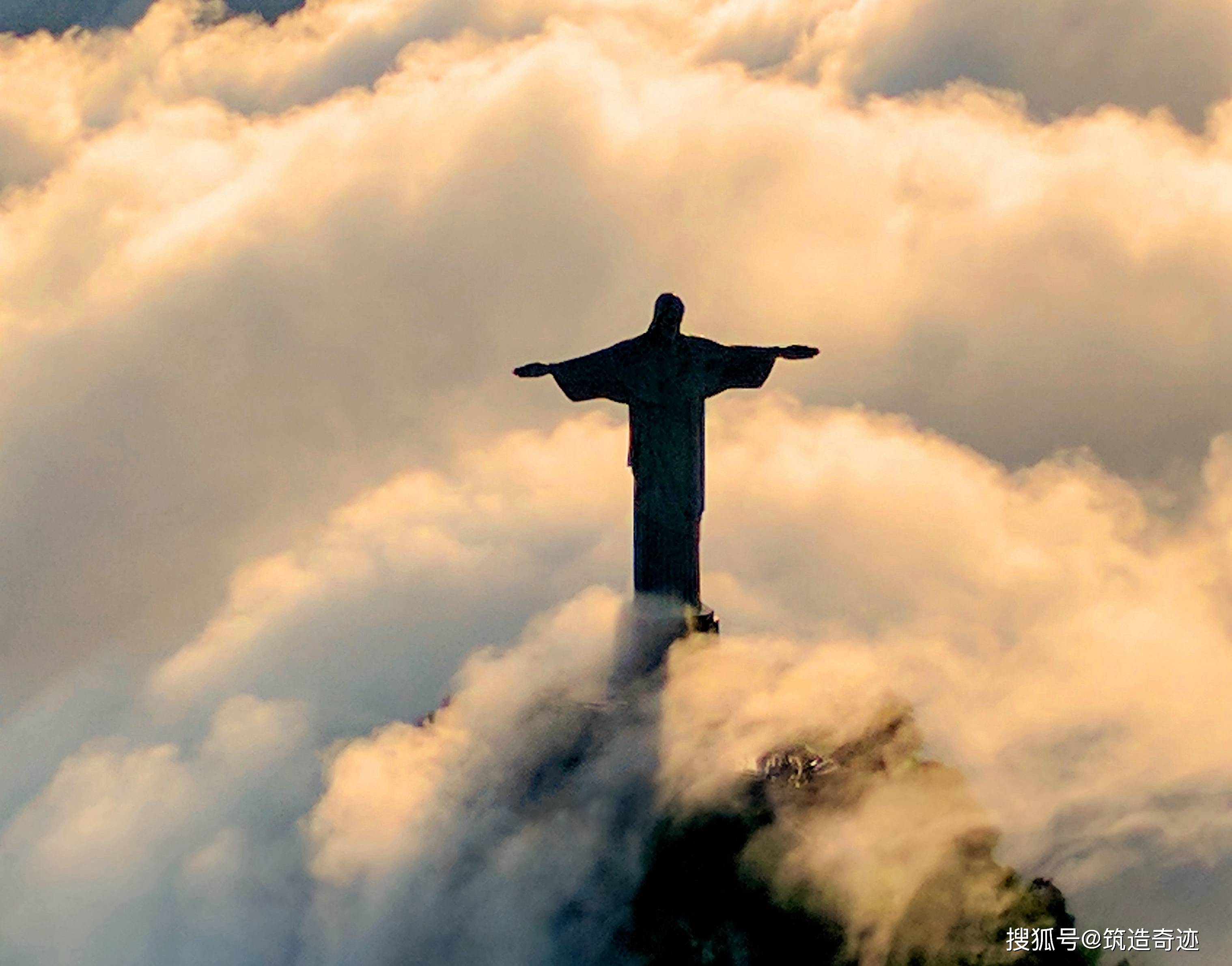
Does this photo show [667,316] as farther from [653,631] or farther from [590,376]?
[653,631]

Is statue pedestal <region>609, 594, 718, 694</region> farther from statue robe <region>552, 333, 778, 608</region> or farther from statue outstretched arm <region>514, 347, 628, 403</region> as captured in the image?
statue outstretched arm <region>514, 347, 628, 403</region>

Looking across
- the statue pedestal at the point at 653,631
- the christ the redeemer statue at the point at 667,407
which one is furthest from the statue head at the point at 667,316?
the statue pedestal at the point at 653,631

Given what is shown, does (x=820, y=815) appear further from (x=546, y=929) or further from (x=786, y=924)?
(x=546, y=929)

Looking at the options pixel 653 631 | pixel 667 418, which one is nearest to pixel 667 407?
pixel 667 418

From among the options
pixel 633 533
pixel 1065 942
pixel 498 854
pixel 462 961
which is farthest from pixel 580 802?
pixel 1065 942

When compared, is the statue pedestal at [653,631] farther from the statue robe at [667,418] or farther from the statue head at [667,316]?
the statue head at [667,316]

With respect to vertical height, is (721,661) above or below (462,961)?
above
